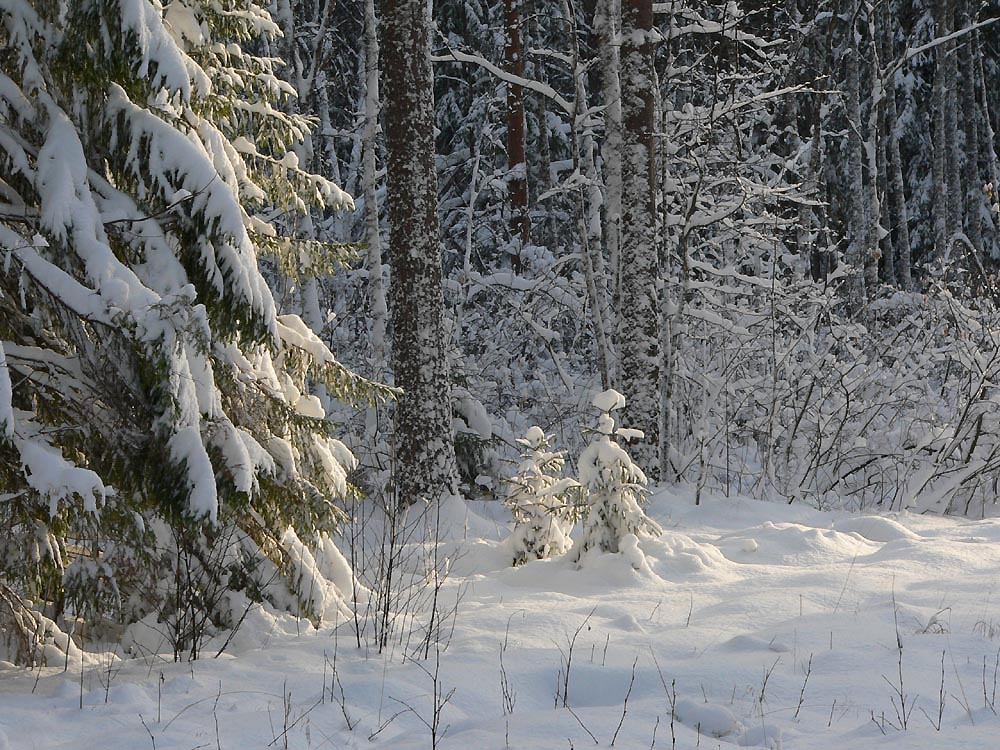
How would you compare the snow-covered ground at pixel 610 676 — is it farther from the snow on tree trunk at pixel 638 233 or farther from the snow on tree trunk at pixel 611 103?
the snow on tree trunk at pixel 611 103

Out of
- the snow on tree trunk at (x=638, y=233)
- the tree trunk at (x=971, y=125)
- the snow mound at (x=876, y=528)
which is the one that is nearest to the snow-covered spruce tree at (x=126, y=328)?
the snow mound at (x=876, y=528)

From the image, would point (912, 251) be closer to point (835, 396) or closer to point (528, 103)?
point (528, 103)

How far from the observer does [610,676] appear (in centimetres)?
452

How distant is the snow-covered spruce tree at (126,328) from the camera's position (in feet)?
14.2

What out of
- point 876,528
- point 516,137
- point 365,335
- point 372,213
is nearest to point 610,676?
point 876,528

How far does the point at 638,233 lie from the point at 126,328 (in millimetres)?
6323

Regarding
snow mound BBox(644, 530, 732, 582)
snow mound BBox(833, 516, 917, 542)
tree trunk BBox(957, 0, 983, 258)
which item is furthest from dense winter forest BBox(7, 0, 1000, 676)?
tree trunk BBox(957, 0, 983, 258)

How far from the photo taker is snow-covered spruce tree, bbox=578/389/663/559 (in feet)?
22.1

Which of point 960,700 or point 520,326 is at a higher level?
point 520,326

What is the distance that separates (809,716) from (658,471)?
6.04 meters

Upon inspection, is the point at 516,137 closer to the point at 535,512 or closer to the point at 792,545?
the point at 792,545

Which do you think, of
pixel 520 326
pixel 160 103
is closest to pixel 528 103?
pixel 520 326

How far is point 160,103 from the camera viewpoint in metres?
4.88

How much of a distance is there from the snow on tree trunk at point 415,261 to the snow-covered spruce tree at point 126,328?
11.4ft
